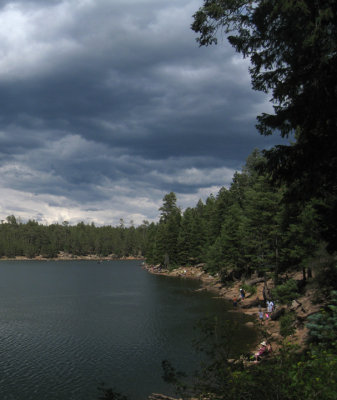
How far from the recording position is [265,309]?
134 ft

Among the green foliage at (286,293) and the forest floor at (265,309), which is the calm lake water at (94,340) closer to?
the forest floor at (265,309)

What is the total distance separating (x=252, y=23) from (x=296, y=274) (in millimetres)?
40857

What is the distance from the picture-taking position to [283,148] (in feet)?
45.6

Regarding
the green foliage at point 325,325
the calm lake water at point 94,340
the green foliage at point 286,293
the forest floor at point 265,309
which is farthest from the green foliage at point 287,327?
the green foliage at point 286,293

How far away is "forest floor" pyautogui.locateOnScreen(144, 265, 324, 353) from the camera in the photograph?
919 inches

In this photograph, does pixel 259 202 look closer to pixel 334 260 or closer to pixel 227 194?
pixel 334 260

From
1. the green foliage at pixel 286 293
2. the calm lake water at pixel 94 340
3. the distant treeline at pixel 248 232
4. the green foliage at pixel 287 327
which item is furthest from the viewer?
the green foliage at pixel 286 293

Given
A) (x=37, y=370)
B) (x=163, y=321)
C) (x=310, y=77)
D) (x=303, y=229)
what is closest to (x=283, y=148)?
(x=310, y=77)

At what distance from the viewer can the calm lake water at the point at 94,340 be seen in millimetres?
21875

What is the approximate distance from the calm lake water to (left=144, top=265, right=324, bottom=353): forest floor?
6.26ft

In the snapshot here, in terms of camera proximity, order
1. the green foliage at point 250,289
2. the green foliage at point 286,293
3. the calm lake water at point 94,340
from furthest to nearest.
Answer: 1. the green foliage at point 250,289
2. the green foliage at point 286,293
3. the calm lake water at point 94,340

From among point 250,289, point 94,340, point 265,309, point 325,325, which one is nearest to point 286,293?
point 265,309

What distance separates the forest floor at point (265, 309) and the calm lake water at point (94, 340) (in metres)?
1.91

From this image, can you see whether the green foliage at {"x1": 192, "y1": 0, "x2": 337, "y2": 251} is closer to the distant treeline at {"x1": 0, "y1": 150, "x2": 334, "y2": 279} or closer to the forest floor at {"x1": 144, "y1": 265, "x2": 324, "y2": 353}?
the distant treeline at {"x1": 0, "y1": 150, "x2": 334, "y2": 279}
